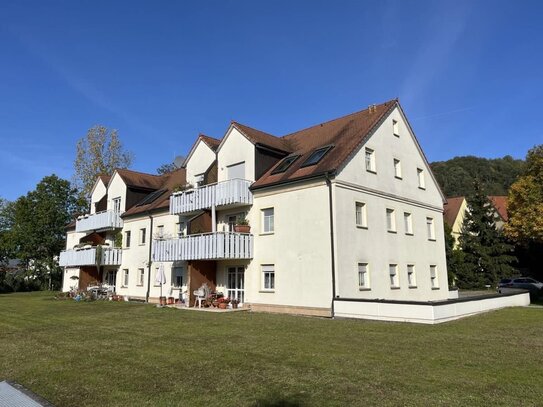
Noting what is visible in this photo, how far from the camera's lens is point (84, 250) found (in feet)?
107

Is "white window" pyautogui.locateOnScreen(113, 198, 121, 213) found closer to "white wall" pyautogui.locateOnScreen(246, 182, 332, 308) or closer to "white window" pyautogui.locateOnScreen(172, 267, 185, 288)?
"white window" pyautogui.locateOnScreen(172, 267, 185, 288)

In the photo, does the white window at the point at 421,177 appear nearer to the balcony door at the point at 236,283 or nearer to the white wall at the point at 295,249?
the white wall at the point at 295,249

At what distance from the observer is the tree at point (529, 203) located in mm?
27591

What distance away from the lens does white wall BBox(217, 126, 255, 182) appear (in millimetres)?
23188

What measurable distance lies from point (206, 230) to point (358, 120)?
1047cm

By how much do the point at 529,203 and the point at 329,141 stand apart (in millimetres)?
16200

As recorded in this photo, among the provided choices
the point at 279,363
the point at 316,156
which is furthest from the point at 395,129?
the point at 279,363

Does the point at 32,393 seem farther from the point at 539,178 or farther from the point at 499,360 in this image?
the point at 539,178

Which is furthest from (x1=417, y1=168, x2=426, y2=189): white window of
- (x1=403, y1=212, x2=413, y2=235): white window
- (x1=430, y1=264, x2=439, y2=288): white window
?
(x1=430, y1=264, x2=439, y2=288): white window

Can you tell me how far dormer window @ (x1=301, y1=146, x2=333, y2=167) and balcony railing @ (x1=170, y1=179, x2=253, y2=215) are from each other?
133 inches

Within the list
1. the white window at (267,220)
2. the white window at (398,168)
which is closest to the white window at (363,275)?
the white window at (267,220)

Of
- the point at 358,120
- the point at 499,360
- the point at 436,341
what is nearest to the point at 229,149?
the point at 358,120

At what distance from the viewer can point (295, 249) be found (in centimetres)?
1981

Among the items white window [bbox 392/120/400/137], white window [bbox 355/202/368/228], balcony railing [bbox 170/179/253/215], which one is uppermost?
white window [bbox 392/120/400/137]
